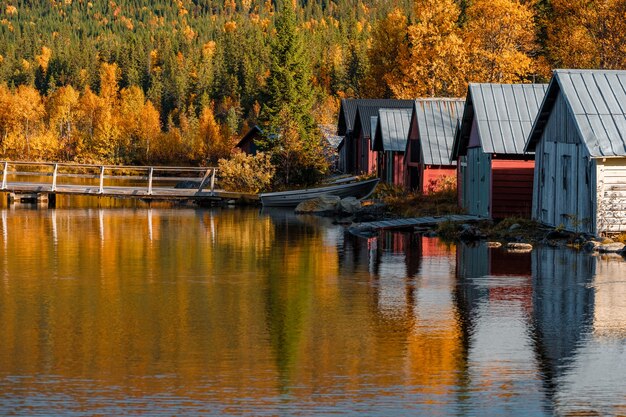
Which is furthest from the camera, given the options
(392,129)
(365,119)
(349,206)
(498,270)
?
(365,119)

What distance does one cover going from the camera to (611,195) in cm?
2934

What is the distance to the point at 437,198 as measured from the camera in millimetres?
44969

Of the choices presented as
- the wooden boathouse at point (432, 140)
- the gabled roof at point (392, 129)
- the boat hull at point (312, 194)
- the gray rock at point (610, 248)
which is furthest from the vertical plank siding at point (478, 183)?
the gabled roof at point (392, 129)

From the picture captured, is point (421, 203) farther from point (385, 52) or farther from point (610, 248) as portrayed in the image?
point (385, 52)

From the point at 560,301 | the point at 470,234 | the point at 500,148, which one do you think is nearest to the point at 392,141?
the point at 500,148

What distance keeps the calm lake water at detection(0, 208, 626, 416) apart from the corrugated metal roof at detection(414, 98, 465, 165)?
17.1 meters

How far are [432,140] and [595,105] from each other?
16.4 m

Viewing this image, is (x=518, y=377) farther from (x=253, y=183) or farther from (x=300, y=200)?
(x=253, y=183)

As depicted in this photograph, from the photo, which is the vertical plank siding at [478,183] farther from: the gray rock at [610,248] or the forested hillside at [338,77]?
the forested hillside at [338,77]

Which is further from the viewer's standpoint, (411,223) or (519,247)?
(411,223)

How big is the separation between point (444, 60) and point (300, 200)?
2473 centimetres

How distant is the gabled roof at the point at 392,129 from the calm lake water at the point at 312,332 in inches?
997

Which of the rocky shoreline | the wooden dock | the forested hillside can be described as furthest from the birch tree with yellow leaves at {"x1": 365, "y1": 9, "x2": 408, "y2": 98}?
the wooden dock

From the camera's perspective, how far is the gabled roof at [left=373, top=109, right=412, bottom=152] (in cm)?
5468
